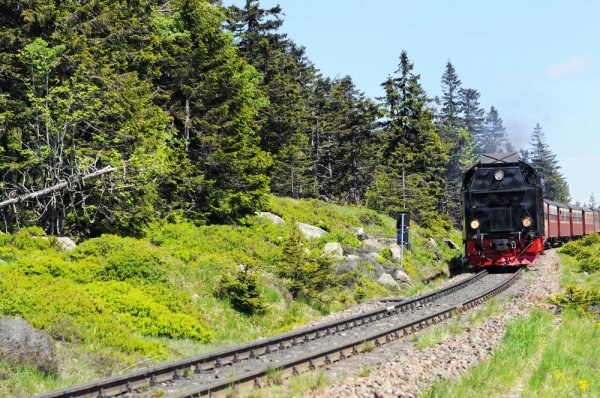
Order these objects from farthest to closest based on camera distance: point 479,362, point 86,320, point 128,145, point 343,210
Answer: point 343,210 → point 128,145 → point 86,320 → point 479,362

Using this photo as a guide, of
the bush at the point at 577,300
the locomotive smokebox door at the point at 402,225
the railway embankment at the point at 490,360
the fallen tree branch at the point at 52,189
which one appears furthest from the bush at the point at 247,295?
the locomotive smokebox door at the point at 402,225

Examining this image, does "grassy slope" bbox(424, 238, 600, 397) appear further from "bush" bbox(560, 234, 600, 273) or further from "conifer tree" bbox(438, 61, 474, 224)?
"conifer tree" bbox(438, 61, 474, 224)

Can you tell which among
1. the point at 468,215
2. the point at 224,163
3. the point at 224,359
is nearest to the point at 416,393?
the point at 224,359

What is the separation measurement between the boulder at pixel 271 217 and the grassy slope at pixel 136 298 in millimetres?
3974

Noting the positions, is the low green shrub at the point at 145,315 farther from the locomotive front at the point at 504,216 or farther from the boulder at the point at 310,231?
the boulder at the point at 310,231

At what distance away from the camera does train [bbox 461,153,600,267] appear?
2039 centimetres

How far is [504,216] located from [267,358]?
45.7 ft

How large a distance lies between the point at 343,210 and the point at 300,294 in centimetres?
1927

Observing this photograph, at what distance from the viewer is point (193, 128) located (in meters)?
26.0

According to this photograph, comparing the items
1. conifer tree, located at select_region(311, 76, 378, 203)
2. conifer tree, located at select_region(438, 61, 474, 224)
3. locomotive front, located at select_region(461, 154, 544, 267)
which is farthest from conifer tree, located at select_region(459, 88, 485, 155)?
locomotive front, located at select_region(461, 154, 544, 267)

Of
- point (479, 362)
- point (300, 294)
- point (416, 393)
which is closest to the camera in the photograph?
point (416, 393)

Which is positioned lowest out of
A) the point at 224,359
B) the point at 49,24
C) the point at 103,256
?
the point at 224,359

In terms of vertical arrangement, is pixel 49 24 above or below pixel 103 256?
above

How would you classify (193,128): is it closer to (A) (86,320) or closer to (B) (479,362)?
(A) (86,320)
